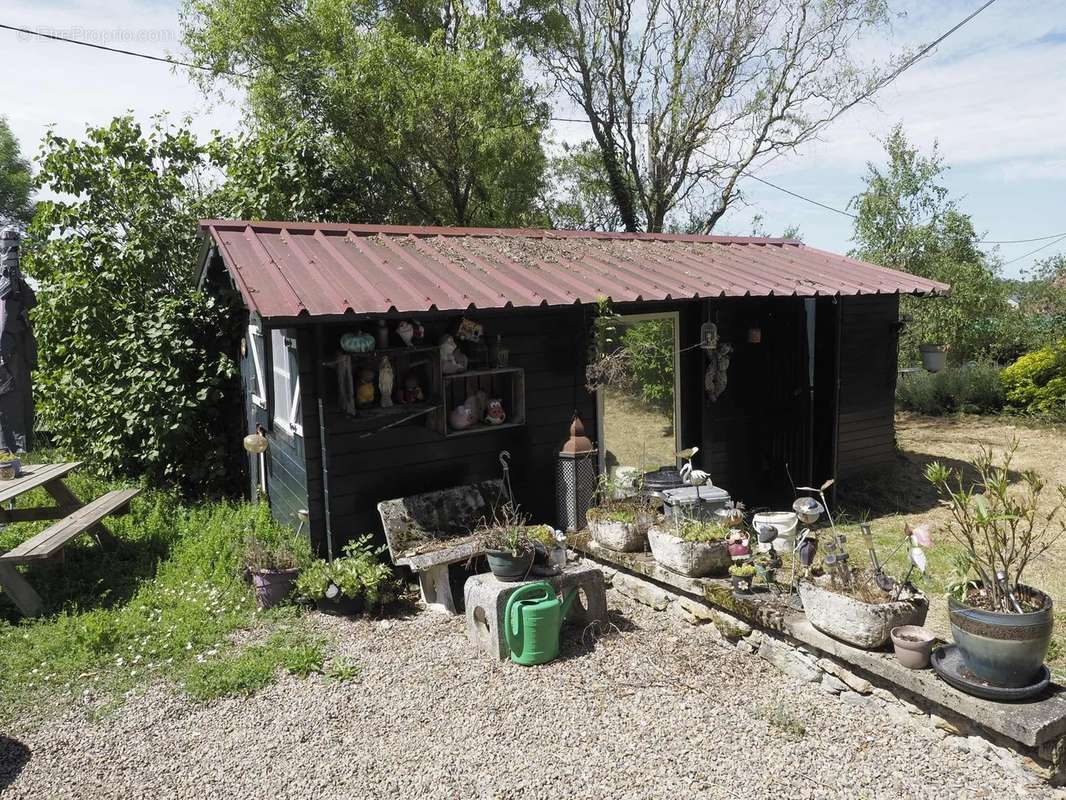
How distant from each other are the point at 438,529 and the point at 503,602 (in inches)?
52.0

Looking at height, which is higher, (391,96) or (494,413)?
(391,96)

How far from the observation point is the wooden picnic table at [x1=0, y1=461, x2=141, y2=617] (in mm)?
5211

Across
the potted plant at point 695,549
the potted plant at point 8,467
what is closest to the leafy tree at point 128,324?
the potted plant at point 8,467

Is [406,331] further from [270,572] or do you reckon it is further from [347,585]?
[270,572]

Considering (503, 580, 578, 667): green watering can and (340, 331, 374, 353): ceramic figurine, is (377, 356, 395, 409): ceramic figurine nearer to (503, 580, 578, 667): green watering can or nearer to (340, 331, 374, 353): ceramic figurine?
(340, 331, 374, 353): ceramic figurine

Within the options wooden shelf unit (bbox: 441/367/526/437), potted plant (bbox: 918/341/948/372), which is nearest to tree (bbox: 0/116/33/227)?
wooden shelf unit (bbox: 441/367/526/437)

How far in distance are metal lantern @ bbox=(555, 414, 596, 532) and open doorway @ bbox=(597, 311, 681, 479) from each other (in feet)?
2.65

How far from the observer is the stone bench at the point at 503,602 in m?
4.53

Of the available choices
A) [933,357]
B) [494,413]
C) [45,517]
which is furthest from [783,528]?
[933,357]

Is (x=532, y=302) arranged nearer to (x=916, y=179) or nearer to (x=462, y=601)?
(x=462, y=601)

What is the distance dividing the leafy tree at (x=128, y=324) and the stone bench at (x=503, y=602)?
4567 millimetres

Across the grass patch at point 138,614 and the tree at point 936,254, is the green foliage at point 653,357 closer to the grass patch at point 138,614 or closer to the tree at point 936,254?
the grass patch at point 138,614

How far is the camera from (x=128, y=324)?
820 cm

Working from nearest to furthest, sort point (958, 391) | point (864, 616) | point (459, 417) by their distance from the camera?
point (864, 616), point (459, 417), point (958, 391)
